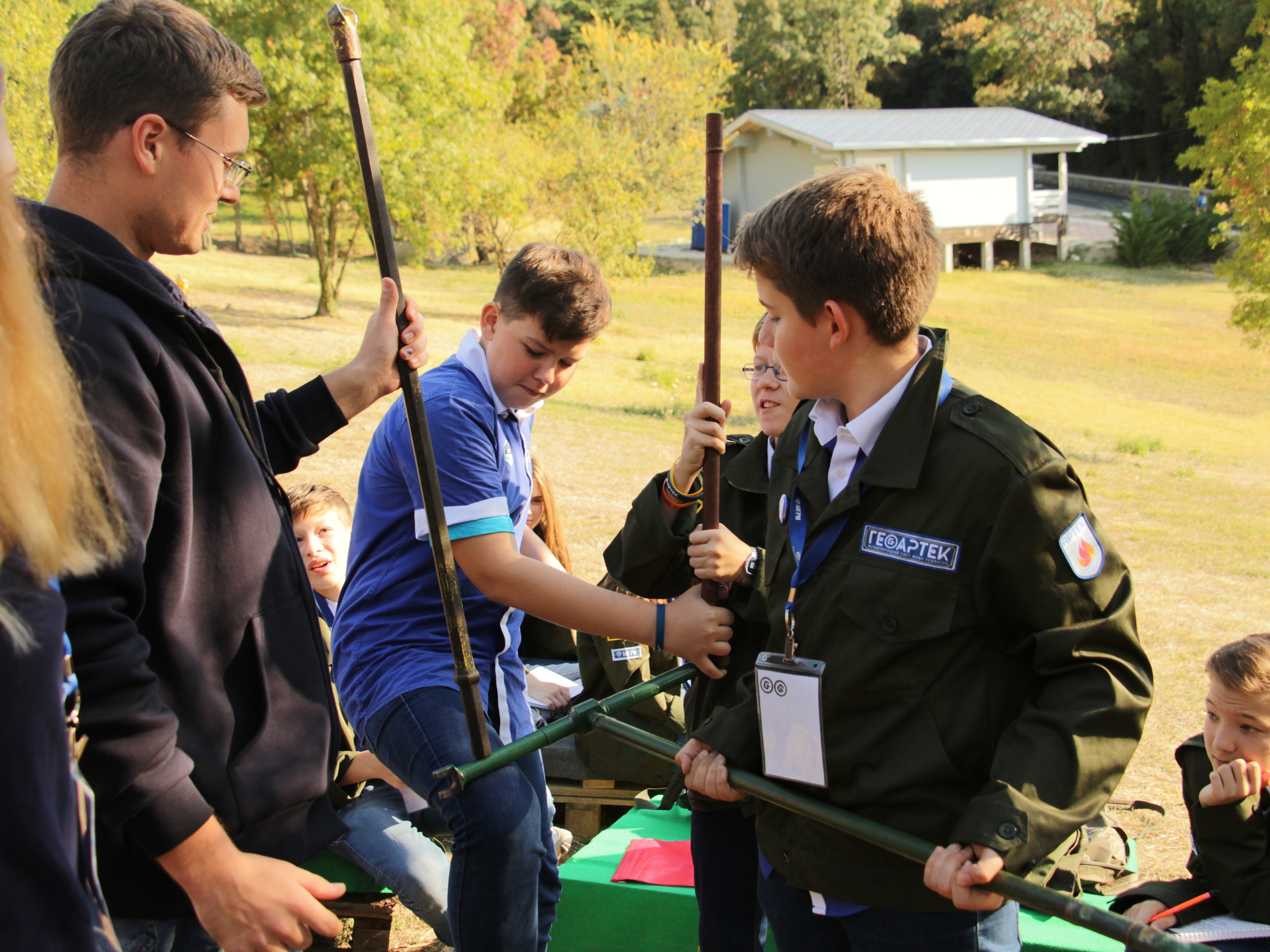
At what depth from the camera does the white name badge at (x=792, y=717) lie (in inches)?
78.1

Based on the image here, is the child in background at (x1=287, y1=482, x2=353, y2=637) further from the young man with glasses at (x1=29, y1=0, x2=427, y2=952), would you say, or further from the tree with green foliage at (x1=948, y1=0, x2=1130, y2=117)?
the tree with green foliage at (x1=948, y1=0, x2=1130, y2=117)

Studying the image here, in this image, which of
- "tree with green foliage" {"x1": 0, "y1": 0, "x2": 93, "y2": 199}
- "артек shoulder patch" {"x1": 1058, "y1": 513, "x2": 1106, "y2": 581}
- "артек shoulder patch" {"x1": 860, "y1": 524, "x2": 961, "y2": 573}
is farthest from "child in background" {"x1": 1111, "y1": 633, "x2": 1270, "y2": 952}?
"tree with green foliage" {"x1": 0, "y1": 0, "x2": 93, "y2": 199}

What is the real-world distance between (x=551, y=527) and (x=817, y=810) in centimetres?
302

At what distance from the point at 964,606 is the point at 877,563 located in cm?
17

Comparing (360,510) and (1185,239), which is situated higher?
(1185,239)

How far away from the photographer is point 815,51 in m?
55.0

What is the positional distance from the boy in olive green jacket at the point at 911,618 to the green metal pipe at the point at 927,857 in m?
0.04

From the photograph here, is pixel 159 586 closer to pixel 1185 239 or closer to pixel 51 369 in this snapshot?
pixel 51 369

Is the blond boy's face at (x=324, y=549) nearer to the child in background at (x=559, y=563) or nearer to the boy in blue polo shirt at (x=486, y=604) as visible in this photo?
the child in background at (x=559, y=563)

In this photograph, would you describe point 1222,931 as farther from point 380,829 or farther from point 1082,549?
point 380,829

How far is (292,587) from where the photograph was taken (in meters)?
1.98

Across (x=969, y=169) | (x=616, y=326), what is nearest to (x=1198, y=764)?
(x=616, y=326)

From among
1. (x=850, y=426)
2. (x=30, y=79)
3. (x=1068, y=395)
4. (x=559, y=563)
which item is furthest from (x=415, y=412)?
(x=1068, y=395)

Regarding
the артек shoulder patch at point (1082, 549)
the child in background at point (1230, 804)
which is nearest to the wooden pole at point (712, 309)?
the артек shoulder patch at point (1082, 549)
